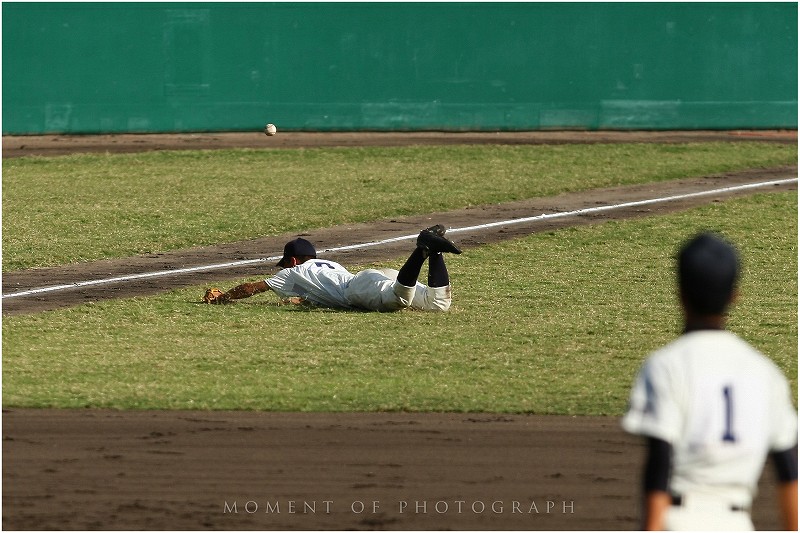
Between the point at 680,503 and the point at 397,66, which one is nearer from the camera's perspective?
the point at 680,503

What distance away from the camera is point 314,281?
12.7m

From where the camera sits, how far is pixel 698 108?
2695 centimetres

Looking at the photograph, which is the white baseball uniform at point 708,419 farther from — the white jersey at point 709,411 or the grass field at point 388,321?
the grass field at point 388,321

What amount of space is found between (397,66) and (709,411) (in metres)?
A: 23.3

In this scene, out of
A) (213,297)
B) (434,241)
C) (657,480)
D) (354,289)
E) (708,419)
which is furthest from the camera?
(213,297)

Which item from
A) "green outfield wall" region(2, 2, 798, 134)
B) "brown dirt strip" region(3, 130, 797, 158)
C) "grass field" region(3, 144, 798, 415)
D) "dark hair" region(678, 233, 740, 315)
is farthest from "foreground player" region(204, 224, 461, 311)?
"green outfield wall" region(2, 2, 798, 134)

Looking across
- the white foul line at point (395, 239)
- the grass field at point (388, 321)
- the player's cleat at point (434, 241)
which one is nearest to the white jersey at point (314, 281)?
the grass field at point (388, 321)

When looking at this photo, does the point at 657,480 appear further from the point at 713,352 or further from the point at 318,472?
the point at 318,472

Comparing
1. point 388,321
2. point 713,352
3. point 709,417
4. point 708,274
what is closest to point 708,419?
point 709,417

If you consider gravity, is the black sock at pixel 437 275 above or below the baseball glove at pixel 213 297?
above

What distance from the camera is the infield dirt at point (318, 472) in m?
6.74

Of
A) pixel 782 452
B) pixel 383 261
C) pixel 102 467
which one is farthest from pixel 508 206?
pixel 782 452

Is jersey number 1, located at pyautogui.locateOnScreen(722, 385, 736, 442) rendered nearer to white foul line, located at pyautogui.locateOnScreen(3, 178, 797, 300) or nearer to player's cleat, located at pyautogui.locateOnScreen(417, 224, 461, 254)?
player's cleat, located at pyautogui.locateOnScreen(417, 224, 461, 254)

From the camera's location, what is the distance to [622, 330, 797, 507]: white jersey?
3.71 m
